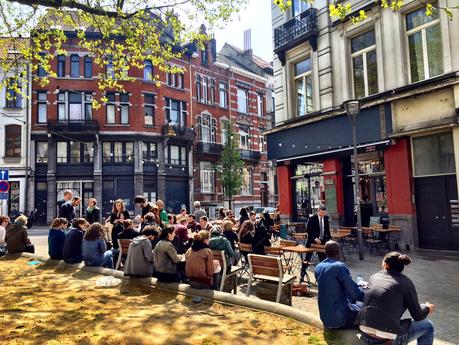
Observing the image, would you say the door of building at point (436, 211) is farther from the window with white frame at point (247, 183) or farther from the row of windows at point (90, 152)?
the window with white frame at point (247, 183)

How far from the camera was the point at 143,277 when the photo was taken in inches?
286

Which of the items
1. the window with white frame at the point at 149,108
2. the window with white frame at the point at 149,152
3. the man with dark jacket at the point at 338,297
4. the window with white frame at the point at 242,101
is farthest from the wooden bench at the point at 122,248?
the window with white frame at the point at 242,101

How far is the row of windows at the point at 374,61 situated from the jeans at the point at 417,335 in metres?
9.92

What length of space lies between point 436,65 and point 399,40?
152cm

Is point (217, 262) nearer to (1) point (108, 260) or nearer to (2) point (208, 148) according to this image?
(1) point (108, 260)

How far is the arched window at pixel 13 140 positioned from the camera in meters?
29.0

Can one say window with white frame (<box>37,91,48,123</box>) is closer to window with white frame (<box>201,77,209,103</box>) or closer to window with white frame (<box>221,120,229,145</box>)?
window with white frame (<box>201,77,209,103</box>)

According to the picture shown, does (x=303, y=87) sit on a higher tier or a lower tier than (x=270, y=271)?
higher

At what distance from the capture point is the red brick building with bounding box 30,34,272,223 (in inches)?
1150

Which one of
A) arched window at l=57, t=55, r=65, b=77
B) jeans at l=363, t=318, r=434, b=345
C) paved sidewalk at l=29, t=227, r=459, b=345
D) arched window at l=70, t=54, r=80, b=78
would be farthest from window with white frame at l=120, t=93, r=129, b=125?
jeans at l=363, t=318, r=434, b=345

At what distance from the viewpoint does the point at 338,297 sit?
4.33 m

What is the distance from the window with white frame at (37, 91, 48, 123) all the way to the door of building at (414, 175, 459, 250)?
27756 millimetres

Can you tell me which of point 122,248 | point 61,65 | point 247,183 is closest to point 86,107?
point 61,65

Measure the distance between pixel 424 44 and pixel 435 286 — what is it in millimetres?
8056
